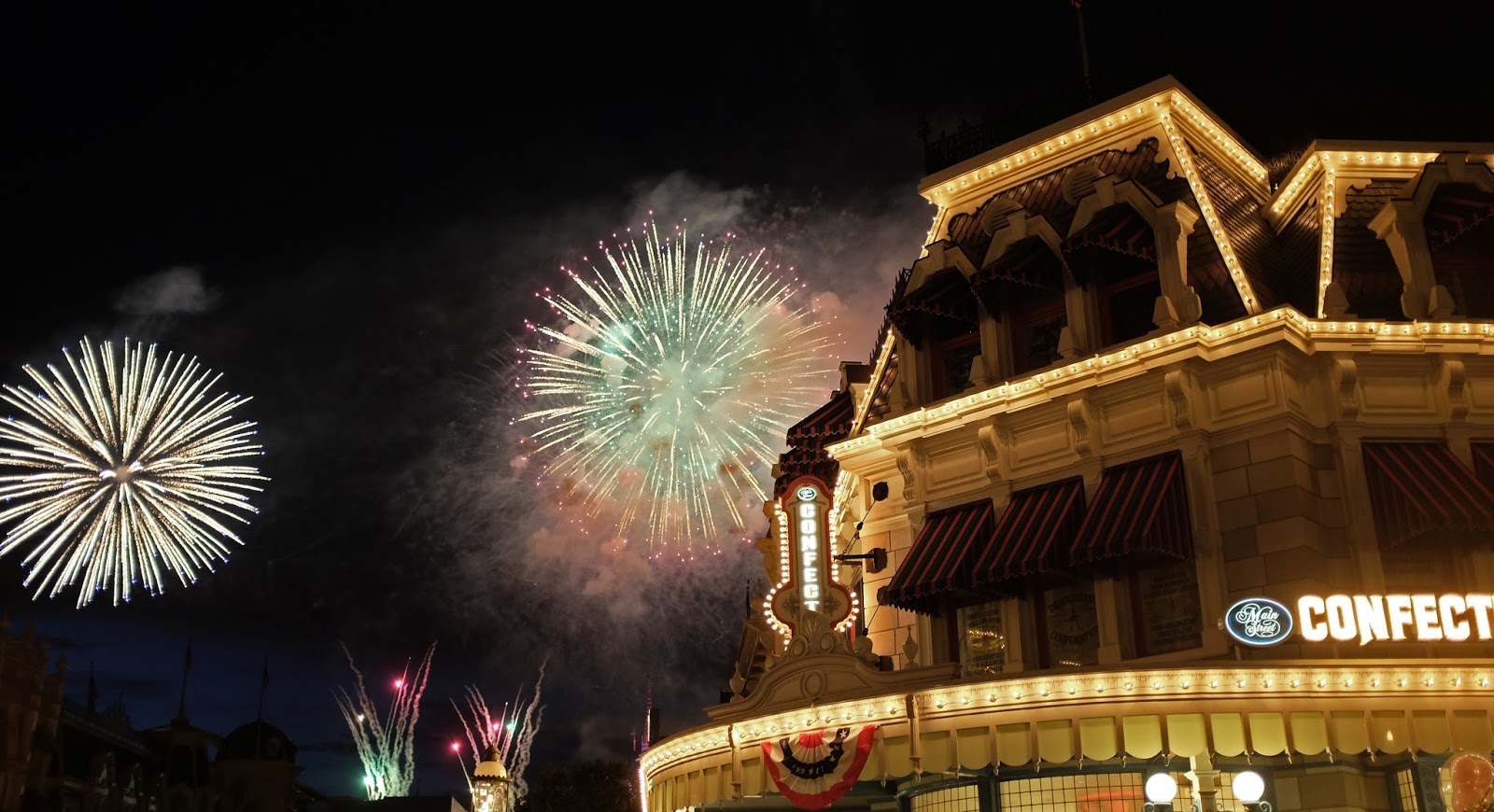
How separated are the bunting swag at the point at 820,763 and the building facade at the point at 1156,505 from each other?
0.05 metres

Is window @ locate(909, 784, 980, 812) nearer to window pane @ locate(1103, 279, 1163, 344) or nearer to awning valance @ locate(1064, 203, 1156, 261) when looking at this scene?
window pane @ locate(1103, 279, 1163, 344)

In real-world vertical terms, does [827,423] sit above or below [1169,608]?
above

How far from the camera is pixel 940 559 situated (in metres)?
24.4

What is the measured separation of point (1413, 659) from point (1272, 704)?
6.84 ft

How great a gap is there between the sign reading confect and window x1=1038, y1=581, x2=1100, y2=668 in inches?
152

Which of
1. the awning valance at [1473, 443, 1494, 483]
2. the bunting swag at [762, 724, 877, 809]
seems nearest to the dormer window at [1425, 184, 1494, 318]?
the awning valance at [1473, 443, 1494, 483]

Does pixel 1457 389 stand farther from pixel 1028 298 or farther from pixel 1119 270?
pixel 1028 298

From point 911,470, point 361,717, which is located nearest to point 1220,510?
point 911,470

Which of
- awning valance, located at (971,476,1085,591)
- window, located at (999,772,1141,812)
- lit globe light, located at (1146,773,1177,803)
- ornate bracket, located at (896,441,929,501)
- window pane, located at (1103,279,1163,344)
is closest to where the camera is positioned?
lit globe light, located at (1146,773,1177,803)

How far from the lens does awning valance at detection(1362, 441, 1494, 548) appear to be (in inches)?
822

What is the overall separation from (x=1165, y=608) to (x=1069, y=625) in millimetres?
1879

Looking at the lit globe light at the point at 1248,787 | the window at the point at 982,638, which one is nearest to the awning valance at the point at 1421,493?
the lit globe light at the point at 1248,787

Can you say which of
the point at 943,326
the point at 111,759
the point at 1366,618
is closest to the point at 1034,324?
the point at 943,326

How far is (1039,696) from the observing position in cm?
1856
